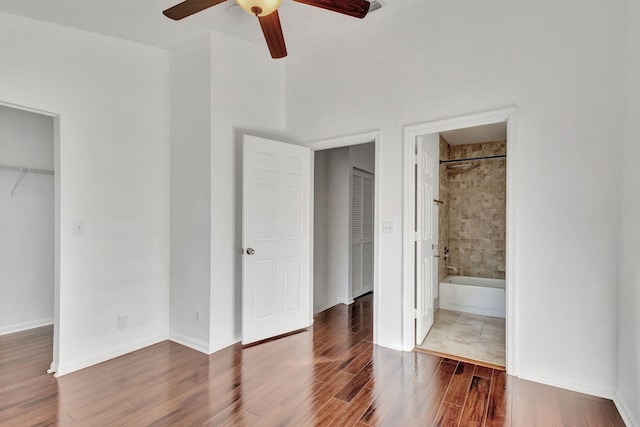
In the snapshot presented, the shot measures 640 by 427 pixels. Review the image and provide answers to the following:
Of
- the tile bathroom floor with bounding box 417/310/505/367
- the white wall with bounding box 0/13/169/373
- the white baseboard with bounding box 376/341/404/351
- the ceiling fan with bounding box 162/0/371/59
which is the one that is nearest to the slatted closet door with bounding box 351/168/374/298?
the tile bathroom floor with bounding box 417/310/505/367

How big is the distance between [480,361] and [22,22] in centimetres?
466

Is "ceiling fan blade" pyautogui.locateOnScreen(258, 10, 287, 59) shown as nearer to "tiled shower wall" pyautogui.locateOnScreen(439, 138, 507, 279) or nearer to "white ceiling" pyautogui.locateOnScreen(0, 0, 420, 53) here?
"white ceiling" pyautogui.locateOnScreen(0, 0, 420, 53)

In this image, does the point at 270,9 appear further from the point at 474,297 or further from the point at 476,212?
the point at 476,212

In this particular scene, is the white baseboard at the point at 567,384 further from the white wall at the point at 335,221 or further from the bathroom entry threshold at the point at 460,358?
the white wall at the point at 335,221

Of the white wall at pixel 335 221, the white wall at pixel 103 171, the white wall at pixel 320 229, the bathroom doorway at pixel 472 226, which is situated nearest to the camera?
the white wall at pixel 103 171

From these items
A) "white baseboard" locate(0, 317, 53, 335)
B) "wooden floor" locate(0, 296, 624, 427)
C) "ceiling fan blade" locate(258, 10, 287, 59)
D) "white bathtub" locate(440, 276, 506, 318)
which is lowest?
"wooden floor" locate(0, 296, 624, 427)

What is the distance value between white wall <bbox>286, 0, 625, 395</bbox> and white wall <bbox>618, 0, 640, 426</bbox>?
0.26 feet

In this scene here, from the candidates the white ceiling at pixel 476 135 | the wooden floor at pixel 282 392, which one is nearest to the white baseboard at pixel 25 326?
the wooden floor at pixel 282 392

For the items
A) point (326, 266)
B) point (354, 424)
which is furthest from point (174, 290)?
point (354, 424)

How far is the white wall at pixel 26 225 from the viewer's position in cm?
363

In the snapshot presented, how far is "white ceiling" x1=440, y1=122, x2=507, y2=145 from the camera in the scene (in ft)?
13.8

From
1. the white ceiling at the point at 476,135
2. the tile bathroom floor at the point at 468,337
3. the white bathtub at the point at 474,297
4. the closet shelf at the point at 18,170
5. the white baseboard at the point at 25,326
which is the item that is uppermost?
the white ceiling at the point at 476,135

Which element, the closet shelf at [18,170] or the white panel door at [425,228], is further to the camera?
the closet shelf at [18,170]

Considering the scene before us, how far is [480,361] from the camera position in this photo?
113 inches
